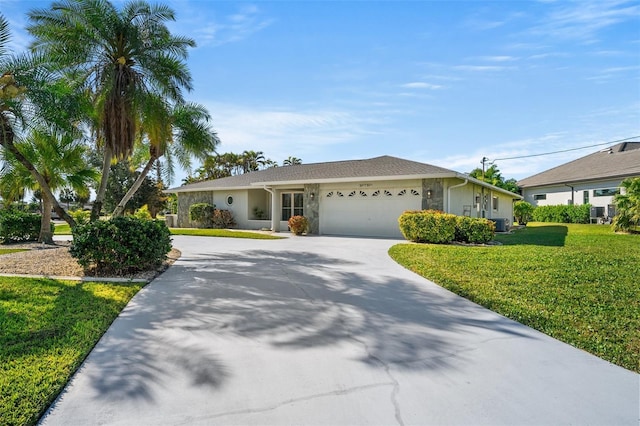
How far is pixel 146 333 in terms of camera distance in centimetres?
407

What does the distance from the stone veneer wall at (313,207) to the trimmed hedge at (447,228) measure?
18.4 feet

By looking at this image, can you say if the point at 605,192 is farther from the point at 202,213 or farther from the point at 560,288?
the point at 202,213

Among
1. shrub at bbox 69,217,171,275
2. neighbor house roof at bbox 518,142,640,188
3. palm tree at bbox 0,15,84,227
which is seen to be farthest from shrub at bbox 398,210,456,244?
neighbor house roof at bbox 518,142,640,188

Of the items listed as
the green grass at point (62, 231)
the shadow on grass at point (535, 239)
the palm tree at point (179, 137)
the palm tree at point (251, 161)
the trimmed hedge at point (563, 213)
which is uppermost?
the palm tree at point (251, 161)

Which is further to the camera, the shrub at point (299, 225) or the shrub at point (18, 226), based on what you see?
A: the shrub at point (299, 225)

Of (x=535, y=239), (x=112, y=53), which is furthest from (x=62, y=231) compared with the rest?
(x=535, y=239)

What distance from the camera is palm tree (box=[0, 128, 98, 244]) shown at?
11232 mm

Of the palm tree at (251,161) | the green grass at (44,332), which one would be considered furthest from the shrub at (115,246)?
the palm tree at (251,161)

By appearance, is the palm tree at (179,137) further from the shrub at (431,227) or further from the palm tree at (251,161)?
the palm tree at (251,161)

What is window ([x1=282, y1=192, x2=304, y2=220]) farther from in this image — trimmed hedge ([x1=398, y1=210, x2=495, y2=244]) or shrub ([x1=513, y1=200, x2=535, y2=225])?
shrub ([x1=513, y1=200, x2=535, y2=225])

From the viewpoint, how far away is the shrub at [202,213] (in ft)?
71.6

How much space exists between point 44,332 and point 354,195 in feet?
46.0

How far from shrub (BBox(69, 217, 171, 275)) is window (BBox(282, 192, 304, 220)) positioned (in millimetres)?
12249

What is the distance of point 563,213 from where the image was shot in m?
28.2
